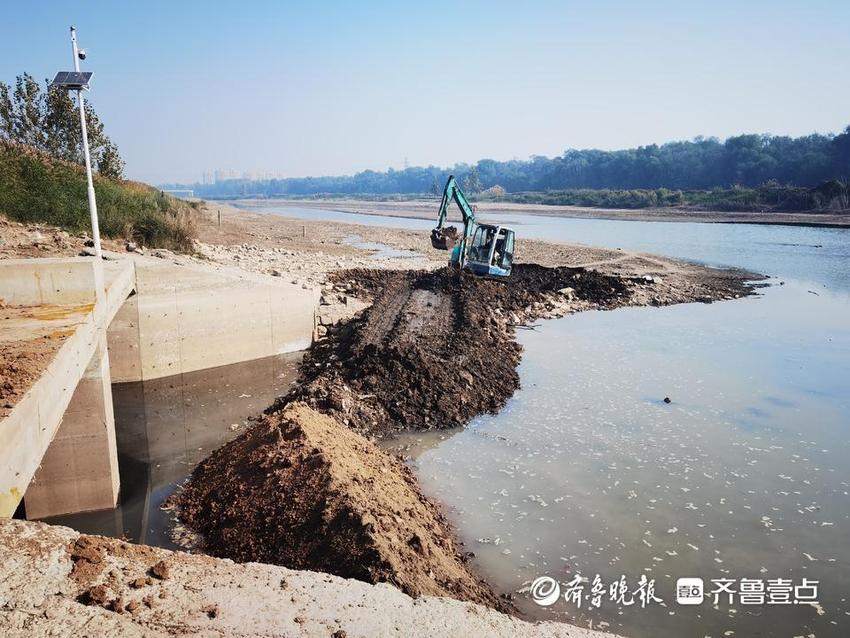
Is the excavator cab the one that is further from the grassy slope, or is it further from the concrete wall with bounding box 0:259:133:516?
the concrete wall with bounding box 0:259:133:516

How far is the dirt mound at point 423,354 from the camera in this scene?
11.9 meters

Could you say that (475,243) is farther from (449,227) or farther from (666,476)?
(666,476)

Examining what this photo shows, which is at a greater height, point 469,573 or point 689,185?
point 689,185

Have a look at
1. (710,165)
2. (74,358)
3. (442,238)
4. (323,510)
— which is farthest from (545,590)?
(710,165)

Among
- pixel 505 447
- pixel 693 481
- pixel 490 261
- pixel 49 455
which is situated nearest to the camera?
pixel 49 455

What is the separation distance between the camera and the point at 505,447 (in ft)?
35.7

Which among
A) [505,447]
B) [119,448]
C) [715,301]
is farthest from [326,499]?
[715,301]

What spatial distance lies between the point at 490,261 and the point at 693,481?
1510 cm

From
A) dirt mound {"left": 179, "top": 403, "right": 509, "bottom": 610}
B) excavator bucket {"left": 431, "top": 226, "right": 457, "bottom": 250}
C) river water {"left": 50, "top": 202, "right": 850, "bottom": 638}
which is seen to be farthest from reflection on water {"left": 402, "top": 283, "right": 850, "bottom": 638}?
excavator bucket {"left": 431, "top": 226, "right": 457, "bottom": 250}

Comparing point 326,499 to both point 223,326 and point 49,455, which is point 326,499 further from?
point 223,326

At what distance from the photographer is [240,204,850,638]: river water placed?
7.21m

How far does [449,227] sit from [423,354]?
11.7 metres

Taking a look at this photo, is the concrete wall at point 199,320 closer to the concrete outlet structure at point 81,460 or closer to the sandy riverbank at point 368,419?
the sandy riverbank at point 368,419

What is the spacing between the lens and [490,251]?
2405cm
